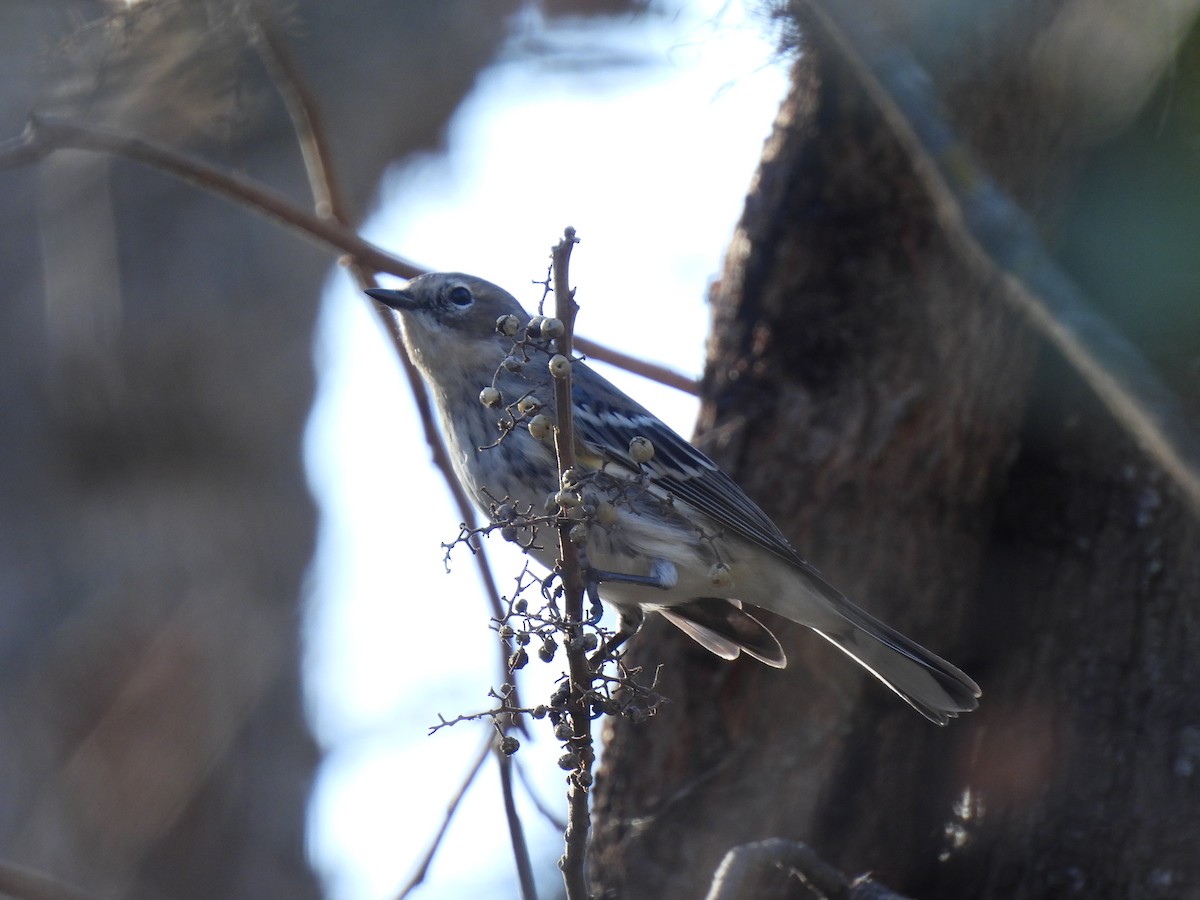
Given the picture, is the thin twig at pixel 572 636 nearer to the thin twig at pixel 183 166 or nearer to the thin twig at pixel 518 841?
the thin twig at pixel 518 841

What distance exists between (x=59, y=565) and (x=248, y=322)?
4.82 ft

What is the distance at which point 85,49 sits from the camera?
402 centimetres

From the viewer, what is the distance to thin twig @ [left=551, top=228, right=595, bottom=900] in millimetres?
1729

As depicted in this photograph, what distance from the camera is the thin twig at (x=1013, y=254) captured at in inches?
75.2

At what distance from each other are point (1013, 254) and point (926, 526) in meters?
1.36

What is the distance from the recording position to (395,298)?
384cm

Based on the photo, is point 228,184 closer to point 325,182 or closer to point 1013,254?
point 325,182

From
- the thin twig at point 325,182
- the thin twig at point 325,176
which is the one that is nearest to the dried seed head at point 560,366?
the thin twig at point 325,182

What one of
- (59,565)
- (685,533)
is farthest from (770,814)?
(59,565)

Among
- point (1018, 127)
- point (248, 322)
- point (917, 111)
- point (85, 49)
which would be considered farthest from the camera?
point (248, 322)

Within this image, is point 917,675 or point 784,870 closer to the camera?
point 784,870

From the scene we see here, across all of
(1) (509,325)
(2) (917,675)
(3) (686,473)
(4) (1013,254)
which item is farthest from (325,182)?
(2) (917,675)

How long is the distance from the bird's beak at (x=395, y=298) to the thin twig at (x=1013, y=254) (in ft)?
5.10

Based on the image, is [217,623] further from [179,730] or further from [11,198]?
[11,198]
